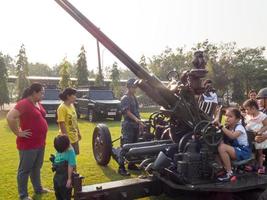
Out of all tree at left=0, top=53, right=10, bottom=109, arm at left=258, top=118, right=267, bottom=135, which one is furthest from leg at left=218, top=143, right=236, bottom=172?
tree at left=0, top=53, right=10, bottom=109

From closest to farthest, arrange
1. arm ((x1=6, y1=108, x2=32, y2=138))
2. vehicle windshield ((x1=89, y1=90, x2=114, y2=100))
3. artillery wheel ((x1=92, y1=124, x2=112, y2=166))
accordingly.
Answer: arm ((x1=6, y1=108, x2=32, y2=138)) → artillery wheel ((x1=92, y1=124, x2=112, y2=166)) → vehicle windshield ((x1=89, y1=90, x2=114, y2=100))

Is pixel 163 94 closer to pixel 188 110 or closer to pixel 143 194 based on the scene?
pixel 188 110

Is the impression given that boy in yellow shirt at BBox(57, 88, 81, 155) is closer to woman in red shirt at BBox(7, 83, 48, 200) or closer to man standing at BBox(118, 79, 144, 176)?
woman in red shirt at BBox(7, 83, 48, 200)

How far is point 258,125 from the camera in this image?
19.6ft

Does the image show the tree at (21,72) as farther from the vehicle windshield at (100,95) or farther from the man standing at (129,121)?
the man standing at (129,121)

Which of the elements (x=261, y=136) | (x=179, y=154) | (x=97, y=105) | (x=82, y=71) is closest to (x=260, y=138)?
(x=261, y=136)

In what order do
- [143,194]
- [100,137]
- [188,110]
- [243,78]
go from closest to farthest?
[143,194]
[188,110]
[100,137]
[243,78]

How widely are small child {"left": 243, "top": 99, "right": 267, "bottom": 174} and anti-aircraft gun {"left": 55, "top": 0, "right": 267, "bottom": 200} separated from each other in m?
0.55

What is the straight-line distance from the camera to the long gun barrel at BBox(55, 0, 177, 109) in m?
5.48

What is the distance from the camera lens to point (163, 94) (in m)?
5.81

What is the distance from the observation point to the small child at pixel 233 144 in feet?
17.1

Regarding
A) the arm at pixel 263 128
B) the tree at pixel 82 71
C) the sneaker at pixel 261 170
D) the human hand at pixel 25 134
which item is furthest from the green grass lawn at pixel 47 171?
the tree at pixel 82 71

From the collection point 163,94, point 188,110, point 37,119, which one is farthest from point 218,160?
point 37,119

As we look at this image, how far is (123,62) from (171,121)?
1.18 meters
